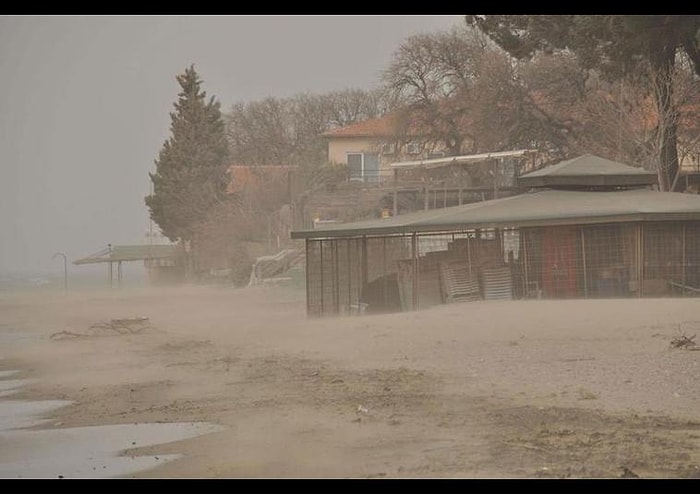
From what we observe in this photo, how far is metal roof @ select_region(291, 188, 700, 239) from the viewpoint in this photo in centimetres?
3017

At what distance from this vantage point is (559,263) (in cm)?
3155

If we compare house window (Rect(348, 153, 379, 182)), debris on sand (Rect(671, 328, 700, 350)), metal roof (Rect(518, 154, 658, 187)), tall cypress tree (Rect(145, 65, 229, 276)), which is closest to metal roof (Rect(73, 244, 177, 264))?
tall cypress tree (Rect(145, 65, 229, 276))

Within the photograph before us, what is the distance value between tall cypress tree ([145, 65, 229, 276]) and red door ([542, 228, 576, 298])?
43.7 metres

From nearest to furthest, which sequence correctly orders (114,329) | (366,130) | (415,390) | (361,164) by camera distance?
(415,390) < (114,329) < (361,164) < (366,130)

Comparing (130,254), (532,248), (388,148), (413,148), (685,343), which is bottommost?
(685,343)

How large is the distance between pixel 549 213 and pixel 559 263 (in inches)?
47.1

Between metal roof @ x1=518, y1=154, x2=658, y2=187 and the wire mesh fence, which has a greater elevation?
metal roof @ x1=518, y1=154, x2=658, y2=187

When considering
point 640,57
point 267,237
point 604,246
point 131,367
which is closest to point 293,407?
point 131,367

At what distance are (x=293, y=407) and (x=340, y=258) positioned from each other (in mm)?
17432

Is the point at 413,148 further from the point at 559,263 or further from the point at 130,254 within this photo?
the point at 559,263

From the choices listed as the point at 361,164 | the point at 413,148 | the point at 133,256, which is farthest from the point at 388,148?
the point at 133,256

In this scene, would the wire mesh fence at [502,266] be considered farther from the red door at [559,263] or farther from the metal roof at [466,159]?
the metal roof at [466,159]

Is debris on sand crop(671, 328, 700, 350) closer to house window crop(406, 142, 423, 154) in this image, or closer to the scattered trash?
the scattered trash

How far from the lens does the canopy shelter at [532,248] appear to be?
101ft
